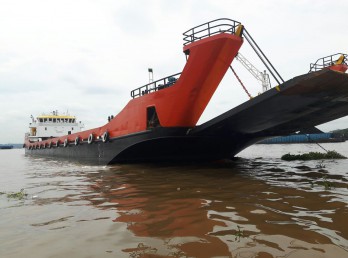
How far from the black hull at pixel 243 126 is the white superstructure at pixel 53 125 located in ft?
58.9

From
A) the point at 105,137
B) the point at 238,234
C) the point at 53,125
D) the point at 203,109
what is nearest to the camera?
the point at 238,234

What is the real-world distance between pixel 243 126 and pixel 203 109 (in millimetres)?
2137

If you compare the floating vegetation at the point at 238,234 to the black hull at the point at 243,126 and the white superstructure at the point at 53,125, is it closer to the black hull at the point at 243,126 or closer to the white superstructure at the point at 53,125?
the black hull at the point at 243,126

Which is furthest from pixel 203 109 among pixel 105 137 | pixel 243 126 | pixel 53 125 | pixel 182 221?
pixel 53 125

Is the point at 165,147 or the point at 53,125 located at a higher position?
the point at 53,125

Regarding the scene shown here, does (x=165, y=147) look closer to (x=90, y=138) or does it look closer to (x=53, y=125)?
(x=90, y=138)

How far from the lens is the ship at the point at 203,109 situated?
947 centimetres

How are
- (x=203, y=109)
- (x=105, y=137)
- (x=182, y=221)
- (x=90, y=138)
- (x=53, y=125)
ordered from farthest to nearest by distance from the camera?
(x=53, y=125) < (x=90, y=138) < (x=105, y=137) < (x=203, y=109) < (x=182, y=221)

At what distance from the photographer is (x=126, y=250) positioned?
3.27 meters

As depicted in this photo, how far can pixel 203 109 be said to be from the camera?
11.5 m

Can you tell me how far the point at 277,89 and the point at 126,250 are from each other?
23.7 ft

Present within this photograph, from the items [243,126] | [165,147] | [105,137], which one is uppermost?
[243,126]

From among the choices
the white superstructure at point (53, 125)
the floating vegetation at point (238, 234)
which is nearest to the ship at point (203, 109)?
the floating vegetation at point (238, 234)

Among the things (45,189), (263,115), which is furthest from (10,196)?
(263,115)
